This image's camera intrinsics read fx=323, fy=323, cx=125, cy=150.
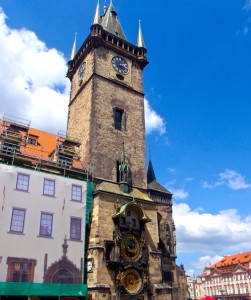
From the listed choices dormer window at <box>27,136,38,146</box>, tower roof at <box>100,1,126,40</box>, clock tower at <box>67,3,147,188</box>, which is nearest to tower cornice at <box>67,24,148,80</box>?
clock tower at <box>67,3,147,188</box>

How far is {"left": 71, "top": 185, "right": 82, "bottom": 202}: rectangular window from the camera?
2305cm

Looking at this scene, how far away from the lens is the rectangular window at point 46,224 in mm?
20625

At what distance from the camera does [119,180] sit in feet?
88.2

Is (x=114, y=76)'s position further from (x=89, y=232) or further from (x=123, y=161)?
(x=89, y=232)

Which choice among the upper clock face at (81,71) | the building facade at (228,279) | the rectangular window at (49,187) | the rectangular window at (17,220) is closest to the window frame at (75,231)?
the rectangular window at (49,187)

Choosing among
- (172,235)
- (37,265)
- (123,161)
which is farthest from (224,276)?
(37,265)

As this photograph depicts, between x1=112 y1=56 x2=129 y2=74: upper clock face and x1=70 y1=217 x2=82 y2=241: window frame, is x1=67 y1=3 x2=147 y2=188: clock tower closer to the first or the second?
x1=112 y1=56 x2=129 y2=74: upper clock face

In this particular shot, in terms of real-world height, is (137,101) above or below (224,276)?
above

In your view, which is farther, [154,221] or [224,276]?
[224,276]

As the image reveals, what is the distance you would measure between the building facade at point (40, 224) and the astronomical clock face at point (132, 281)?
3.00m

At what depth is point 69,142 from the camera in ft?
89.6

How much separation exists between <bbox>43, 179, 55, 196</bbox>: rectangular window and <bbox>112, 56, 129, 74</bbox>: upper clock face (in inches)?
582

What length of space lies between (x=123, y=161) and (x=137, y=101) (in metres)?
A: 7.87

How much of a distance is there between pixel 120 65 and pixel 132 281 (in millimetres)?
20646
